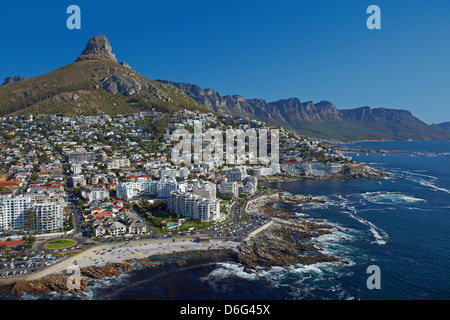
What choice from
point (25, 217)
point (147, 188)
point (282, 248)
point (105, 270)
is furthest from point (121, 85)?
point (282, 248)

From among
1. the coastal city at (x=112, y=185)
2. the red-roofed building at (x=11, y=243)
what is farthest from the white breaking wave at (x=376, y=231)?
the red-roofed building at (x=11, y=243)

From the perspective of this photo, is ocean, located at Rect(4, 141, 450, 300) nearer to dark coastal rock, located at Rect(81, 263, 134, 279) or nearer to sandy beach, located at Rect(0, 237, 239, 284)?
dark coastal rock, located at Rect(81, 263, 134, 279)

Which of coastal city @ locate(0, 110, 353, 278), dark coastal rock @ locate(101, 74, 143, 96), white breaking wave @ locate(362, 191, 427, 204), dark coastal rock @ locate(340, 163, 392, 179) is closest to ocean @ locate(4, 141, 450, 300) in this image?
white breaking wave @ locate(362, 191, 427, 204)

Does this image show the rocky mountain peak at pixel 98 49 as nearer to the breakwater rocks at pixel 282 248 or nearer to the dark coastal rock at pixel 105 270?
the breakwater rocks at pixel 282 248

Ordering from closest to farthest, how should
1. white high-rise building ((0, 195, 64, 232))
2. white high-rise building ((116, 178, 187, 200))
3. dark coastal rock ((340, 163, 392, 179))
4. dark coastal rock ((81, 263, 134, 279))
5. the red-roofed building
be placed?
dark coastal rock ((81, 263, 134, 279))
the red-roofed building
white high-rise building ((0, 195, 64, 232))
white high-rise building ((116, 178, 187, 200))
dark coastal rock ((340, 163, 392, 179))

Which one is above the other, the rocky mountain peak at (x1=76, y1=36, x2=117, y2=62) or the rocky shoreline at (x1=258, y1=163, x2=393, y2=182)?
the rocky mountain peak at (x1=76, y1=36, x2=117, y2=62)
